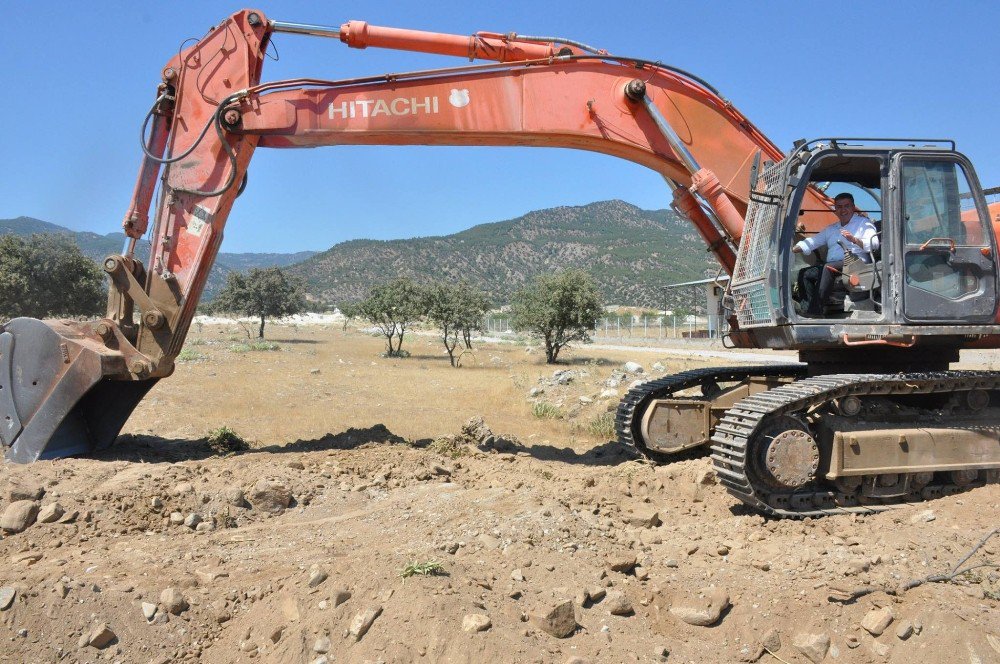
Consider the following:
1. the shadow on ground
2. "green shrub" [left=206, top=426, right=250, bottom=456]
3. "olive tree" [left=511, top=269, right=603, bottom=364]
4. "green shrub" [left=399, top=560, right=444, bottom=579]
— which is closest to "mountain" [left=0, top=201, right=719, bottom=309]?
"olive tree" [left=511, top=269, right=603, bottom=364]

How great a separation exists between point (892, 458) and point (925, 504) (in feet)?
1.60

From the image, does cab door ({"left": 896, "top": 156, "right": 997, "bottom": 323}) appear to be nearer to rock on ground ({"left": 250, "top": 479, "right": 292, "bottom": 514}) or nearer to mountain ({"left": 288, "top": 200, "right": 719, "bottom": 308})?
rock on ground ({"left": 250, "top": 479, "right": 292, "bottom": 514})

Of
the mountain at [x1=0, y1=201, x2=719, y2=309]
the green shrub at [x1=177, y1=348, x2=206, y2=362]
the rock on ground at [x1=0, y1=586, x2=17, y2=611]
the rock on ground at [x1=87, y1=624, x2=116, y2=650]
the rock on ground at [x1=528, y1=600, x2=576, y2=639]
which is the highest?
the mountain at [x1=0, y1=201, x2=719, y2=309]

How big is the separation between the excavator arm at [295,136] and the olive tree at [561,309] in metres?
24.2

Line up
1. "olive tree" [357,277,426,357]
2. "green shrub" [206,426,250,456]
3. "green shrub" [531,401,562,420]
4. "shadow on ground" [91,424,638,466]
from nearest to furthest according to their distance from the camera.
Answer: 1. "shadow on ground" [91,424,638,466]
2. "green shrub" [206,426,250,456]
3. "green shrub" [531,401,562,420]
4. "olive tree" [357,277,426,357]

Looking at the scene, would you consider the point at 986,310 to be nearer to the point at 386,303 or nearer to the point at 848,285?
the point at 848,285

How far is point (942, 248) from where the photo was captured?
6125mm

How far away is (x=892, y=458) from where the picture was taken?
607 centimetres

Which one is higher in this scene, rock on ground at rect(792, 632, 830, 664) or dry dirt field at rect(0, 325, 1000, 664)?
dry dirt field at rect(0, 325, 1000, 664)

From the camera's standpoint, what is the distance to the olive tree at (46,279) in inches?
1076

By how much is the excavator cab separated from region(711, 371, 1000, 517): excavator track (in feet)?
1.12

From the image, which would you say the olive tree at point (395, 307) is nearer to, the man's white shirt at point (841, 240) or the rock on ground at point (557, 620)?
the man's white shirt at point (841, 240)

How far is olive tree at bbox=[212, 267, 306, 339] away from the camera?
44.6 metres

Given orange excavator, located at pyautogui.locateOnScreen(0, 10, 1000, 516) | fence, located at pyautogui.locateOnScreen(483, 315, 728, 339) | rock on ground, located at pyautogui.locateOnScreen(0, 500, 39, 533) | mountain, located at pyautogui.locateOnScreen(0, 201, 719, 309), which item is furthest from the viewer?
mountain, located at pyautogui.locateOnScreen(0, 201, 719, 309)
